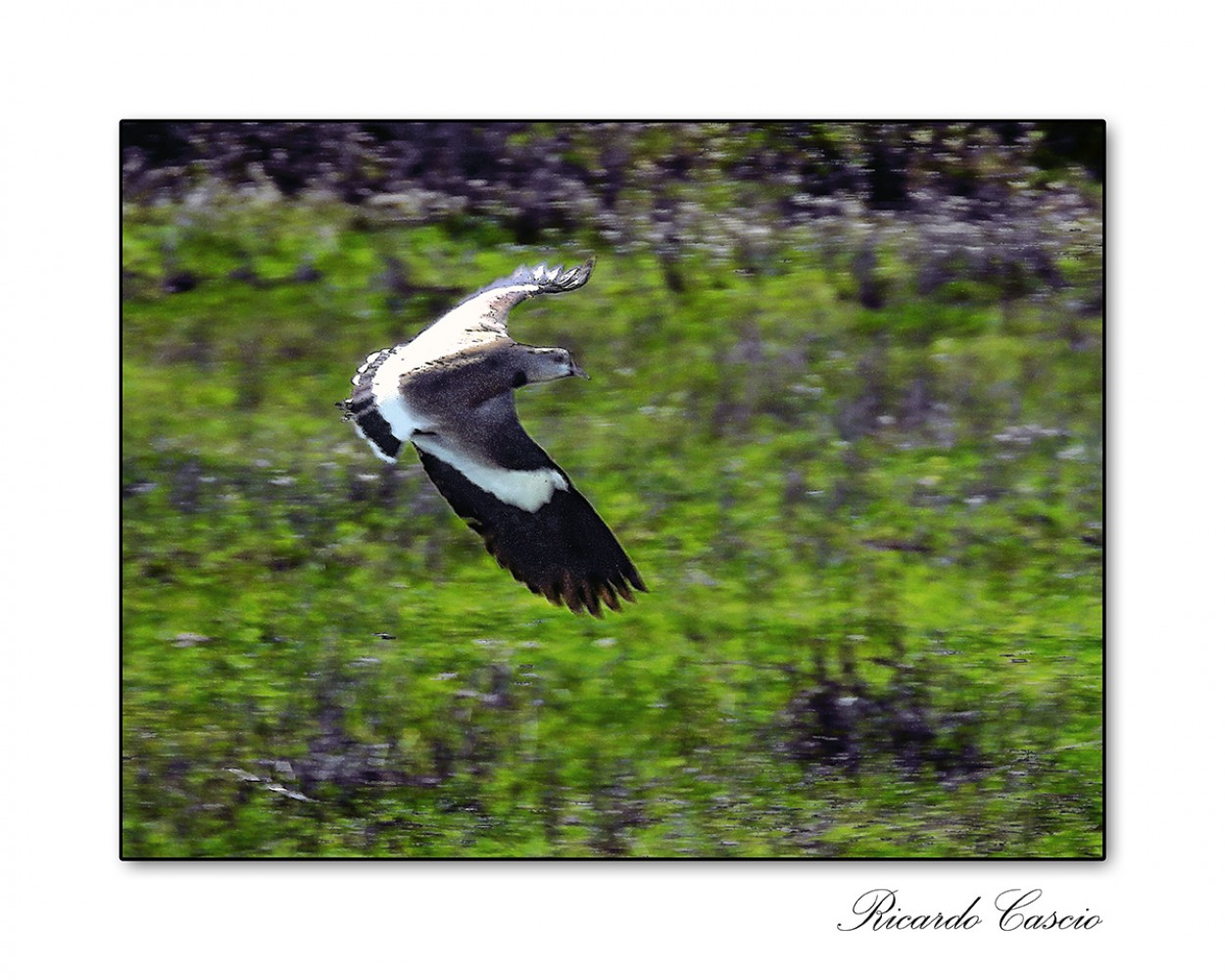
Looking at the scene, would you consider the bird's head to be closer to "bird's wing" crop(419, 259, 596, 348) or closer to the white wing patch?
"bird's wing" crop(419, 259, 596, 348)

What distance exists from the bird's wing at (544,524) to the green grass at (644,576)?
37 mm

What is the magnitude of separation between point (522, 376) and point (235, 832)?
103cm

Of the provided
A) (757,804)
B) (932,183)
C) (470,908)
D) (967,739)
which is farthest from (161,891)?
(932,183)

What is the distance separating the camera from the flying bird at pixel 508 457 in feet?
10.00

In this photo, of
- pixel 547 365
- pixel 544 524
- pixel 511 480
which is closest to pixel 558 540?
pixel 544 524
